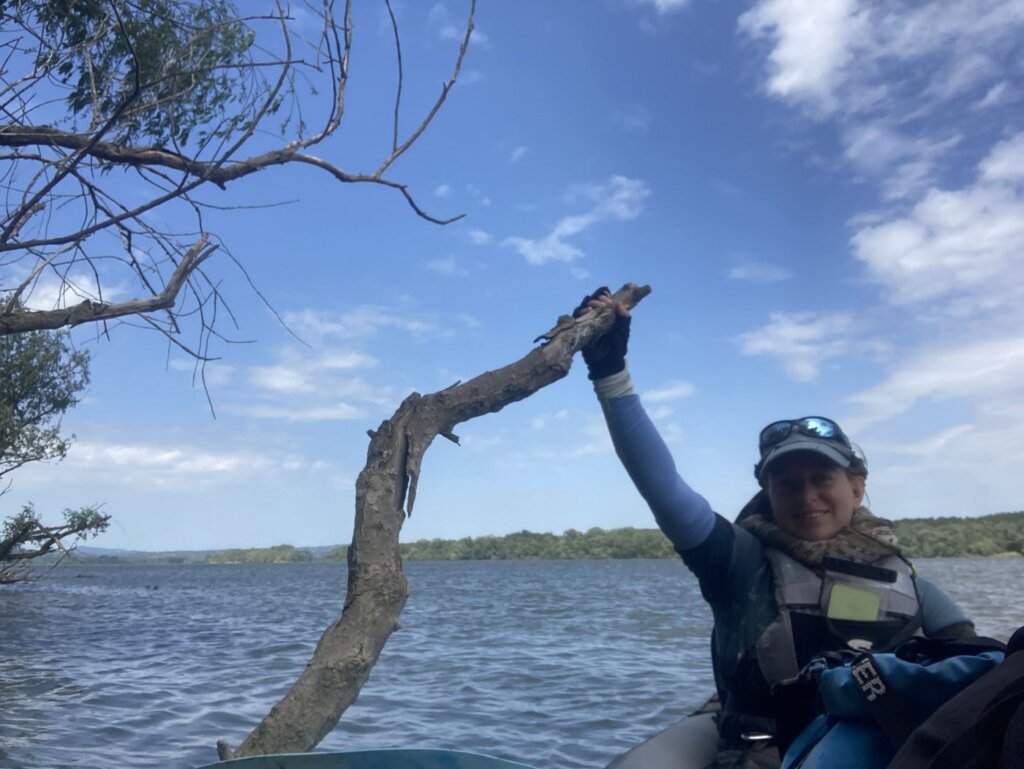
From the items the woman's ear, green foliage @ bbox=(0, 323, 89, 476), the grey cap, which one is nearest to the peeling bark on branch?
the grey cap

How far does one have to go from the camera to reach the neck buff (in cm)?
283

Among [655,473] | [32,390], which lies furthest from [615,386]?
[32,390]

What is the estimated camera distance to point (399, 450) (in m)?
2.62

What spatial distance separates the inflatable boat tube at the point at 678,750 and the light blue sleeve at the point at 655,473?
62cm

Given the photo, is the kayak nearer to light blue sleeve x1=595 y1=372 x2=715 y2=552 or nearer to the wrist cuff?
light blue sleeve x1=595 y1=372 x2=715 y2=552

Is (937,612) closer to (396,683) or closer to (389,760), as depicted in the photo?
(389,760)

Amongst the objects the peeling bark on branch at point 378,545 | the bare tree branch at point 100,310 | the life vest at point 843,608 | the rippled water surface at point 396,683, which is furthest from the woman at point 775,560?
the rippled water surface at point 396,683

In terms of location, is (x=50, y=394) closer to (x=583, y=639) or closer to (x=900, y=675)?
(x=583, y=639)

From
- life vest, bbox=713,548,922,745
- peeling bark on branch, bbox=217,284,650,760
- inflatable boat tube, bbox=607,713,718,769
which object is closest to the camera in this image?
peeling bark on branch, bbox=217,284,650,760

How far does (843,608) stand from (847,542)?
10.9 inches

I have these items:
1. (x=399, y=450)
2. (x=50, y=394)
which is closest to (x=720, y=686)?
(x=399, y=450)

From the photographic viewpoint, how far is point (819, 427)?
304 cm

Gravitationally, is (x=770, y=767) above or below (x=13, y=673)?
above

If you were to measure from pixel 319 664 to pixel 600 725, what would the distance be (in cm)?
692
